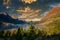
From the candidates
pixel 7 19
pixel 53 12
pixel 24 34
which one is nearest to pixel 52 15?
pixel 53 12

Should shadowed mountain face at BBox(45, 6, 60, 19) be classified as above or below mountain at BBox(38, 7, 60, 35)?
above

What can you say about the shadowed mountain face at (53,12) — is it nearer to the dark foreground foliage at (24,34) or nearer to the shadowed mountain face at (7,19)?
the dark foreground foliage at (24,34)

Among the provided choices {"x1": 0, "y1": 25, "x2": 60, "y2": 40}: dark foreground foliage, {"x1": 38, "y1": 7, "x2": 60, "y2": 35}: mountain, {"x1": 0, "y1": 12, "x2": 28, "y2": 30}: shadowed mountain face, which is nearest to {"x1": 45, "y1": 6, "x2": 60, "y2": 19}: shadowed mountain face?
{"x1": 38, "y1": 7, "x2": 60, "y2": 35}: mountain

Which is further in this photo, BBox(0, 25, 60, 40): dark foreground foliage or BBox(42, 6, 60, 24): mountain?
BBox(42, 6, 60, 24): mountain

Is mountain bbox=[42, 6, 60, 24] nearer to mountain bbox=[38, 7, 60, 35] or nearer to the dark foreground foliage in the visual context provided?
mountain bbox=[38, 7, 60, 35]

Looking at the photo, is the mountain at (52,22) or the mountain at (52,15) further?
the mountain at (52,15)

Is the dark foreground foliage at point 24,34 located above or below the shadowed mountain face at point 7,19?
below

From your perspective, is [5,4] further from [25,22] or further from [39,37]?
[39,37]

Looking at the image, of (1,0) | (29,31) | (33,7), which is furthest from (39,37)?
(1,0)

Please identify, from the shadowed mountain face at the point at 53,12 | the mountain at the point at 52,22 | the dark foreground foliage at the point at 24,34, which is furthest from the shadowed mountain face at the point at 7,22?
the shadowed mountain face at the point at 53,12

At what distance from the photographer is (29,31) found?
14219mm

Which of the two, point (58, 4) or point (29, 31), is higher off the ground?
point (58, 4)

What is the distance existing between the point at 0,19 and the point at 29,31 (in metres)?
1.44

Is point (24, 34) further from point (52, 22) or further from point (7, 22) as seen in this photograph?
point (52, 22)
